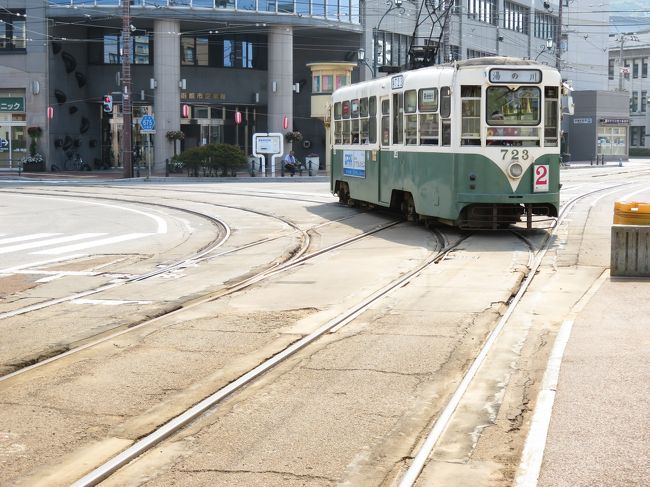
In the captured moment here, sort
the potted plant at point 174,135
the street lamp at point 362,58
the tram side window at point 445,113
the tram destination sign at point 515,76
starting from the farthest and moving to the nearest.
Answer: the street lamp at point 362,58
the potted plant at point 174,135
the tram side window at point 445,113
the tram destination sign at point 515,76

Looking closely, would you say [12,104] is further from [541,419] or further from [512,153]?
[541,419]

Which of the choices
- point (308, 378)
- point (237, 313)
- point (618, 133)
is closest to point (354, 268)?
point (237, 313)

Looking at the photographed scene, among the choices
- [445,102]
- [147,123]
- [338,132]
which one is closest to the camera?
[445,102]

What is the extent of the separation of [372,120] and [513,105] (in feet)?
16.7

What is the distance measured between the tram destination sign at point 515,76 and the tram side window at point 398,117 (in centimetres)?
286

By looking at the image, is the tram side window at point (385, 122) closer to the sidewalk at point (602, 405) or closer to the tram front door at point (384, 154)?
the tram front door at point (384, 154)

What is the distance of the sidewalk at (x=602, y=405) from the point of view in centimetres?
626

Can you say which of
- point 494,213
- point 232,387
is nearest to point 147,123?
point 494,213

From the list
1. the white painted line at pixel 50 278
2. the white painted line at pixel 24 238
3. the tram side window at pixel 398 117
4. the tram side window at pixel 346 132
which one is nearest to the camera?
the white painted line at pixel 50 278

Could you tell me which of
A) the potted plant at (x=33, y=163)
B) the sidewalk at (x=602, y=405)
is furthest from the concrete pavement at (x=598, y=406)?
the potted plant at (x=33, y=163)

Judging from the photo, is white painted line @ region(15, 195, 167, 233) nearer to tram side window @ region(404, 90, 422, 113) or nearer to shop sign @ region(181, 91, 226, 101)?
tram side window @ region(404, 90, 422, 113)

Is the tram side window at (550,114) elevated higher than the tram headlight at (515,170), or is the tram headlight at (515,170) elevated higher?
the tram side window at (550,114)

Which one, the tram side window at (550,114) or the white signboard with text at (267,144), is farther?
the white signboard with text at (267,144)

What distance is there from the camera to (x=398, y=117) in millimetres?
21812
